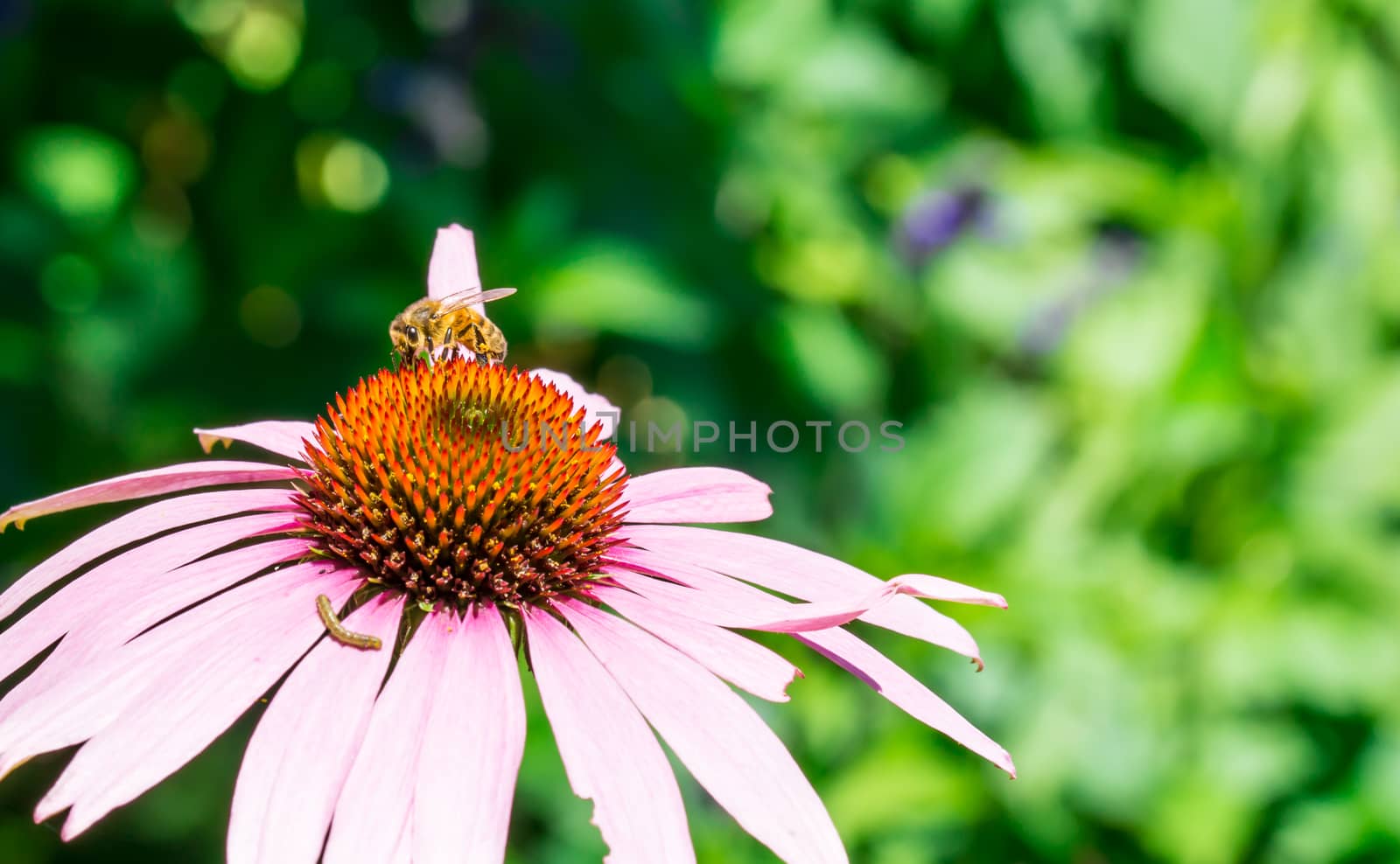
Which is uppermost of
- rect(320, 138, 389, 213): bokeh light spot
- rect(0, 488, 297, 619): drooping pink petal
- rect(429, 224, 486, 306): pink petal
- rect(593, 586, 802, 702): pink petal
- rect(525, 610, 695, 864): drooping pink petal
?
rect(320, 138, 389, 213): bokeh light spot

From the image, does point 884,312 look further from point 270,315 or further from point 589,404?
point 589,404

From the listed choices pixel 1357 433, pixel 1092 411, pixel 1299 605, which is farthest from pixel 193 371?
pixel 1357 433

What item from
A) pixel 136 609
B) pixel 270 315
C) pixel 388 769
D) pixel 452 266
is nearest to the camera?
pixel 388 769

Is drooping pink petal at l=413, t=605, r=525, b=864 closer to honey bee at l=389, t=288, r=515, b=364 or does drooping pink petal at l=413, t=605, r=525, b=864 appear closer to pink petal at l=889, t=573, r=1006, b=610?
pink petal at l=889, t=573, r=1006, b=610

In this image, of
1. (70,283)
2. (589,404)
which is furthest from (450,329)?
(70,283)

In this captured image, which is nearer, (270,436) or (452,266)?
(270,436)

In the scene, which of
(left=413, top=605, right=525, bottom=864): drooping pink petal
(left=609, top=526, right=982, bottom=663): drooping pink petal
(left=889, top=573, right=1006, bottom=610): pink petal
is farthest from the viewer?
(left=609, top=526, right=982, bottom=663): drooping pink petal

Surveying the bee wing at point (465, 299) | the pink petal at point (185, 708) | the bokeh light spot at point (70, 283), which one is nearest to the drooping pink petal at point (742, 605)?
the pink petal at point (185, 708)

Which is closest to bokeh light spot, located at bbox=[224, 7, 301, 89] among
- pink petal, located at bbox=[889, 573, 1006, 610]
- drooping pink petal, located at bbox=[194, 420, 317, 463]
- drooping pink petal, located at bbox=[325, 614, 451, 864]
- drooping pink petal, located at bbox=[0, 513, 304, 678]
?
drooping pink petal, located at bbox=[194, 420, 317, 463]

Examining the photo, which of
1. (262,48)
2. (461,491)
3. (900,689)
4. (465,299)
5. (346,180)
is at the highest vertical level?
(262,48)
